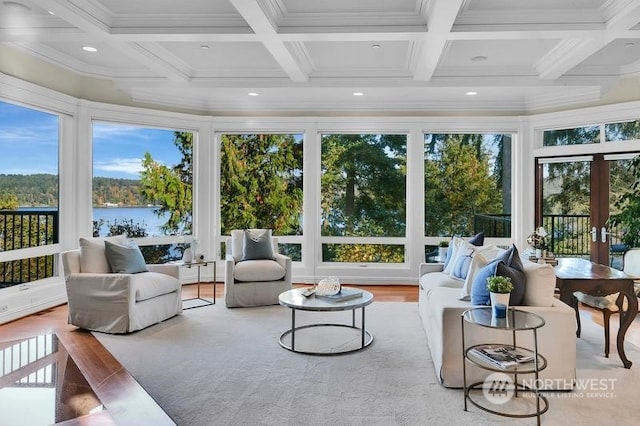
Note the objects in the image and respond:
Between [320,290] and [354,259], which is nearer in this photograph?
[320,290]

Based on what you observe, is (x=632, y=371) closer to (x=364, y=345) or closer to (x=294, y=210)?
(x=364, y=345)

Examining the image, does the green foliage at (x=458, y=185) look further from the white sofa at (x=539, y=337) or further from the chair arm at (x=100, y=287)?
the chair arm at (x=100, y=287)

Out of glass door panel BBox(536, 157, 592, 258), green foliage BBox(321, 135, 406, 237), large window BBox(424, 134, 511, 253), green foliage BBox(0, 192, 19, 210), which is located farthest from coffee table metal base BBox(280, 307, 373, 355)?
glass door panel BBox(536, 157, 592, 258)

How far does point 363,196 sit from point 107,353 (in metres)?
4.34

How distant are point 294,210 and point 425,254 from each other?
2.11 metres

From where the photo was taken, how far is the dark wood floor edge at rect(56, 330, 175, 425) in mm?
2258

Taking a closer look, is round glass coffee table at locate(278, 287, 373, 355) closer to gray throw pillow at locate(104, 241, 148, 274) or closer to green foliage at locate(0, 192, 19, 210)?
gray throw pillow at locate(104, 241, 148, 274)

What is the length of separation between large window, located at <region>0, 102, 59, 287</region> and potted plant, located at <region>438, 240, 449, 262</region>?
4.95 m

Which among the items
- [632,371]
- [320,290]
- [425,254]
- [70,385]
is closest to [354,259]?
[425,254]

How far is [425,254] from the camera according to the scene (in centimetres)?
668

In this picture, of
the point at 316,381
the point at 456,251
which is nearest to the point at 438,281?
the point at 456,251

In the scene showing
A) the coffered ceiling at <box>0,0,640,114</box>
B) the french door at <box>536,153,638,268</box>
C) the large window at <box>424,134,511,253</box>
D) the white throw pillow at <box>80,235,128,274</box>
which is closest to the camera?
the coffered ceiling at <box>0,0,640,114</box>

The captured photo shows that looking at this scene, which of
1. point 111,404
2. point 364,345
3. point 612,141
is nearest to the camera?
point 111,404

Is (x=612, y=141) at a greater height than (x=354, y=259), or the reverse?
(x=612, y=141)
